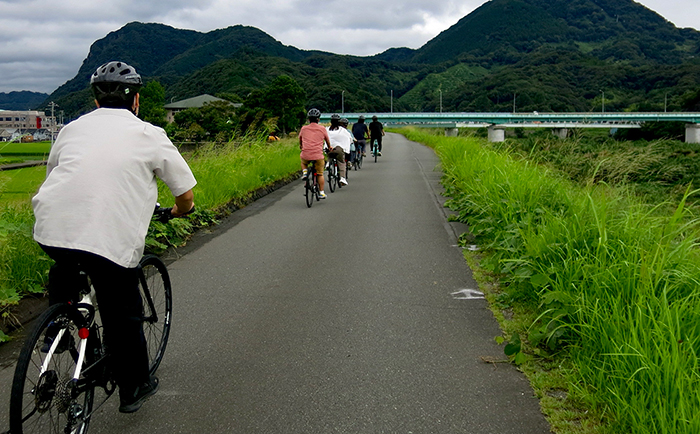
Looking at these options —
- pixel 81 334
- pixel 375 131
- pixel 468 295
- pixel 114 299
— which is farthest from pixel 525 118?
pixel 81 334

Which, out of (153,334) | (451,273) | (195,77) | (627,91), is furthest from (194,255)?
(195,77)

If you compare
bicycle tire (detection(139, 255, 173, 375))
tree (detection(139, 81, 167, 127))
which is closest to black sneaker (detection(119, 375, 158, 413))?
bicycle tire (detection(139, 255, 173, 375))

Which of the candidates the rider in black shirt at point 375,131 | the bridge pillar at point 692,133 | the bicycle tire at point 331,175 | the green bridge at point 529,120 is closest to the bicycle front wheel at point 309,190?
the bicycle tire at point 331,175

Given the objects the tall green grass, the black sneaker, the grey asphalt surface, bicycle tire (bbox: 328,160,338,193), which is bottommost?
the grey asphalt surface

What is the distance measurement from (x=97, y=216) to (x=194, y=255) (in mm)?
5415

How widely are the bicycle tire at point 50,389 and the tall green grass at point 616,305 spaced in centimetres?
274

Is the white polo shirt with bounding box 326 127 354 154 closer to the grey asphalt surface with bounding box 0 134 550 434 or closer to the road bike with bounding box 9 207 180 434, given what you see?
the grey asphalt surface with bounding box 0 134 550 434

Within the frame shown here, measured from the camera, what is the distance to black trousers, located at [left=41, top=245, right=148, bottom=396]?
2910mm

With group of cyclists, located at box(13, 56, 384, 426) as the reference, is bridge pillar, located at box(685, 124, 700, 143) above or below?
above

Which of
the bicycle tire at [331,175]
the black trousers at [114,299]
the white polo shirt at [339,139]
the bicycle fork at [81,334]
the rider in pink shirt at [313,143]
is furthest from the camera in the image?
the white polo shirt at [339,139]

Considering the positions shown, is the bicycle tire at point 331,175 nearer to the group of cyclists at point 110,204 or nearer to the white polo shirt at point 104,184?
the group of cyclists at point 110,204

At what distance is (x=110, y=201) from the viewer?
114 inches

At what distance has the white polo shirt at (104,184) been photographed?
111 inches

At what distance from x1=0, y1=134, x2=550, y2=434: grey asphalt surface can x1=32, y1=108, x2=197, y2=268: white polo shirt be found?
121 centimetres
